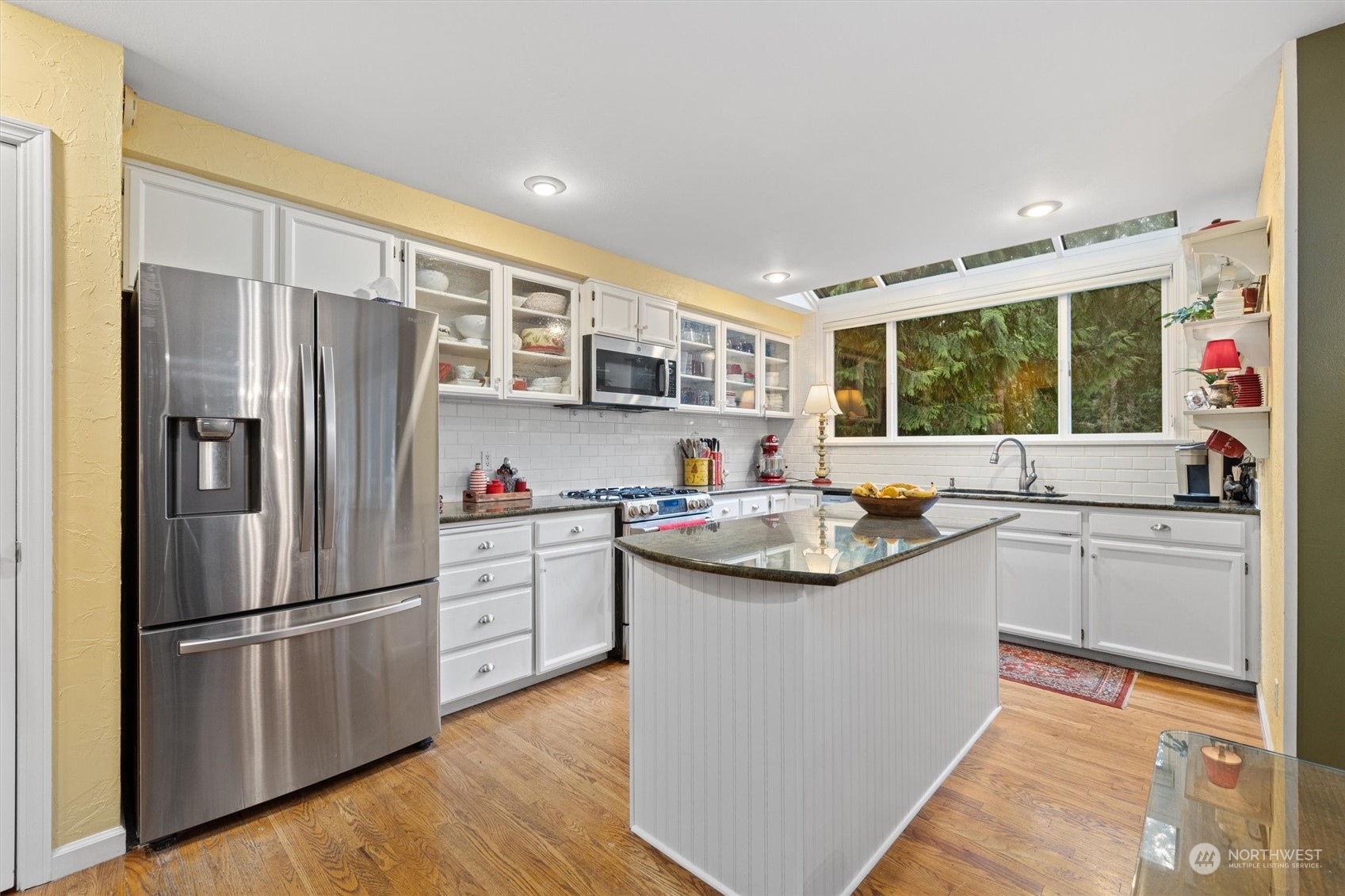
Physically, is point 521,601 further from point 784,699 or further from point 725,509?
point 784,699

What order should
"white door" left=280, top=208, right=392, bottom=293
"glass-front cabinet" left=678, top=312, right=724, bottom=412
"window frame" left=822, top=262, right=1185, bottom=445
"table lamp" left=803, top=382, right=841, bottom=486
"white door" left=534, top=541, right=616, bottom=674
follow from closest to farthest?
"white door" left=280, top=208, right=392, bottom=293 < "white door" left=534, top=541, right=616, bottom=674 < "window frame" left=822, top=262, right=1185, bottom=445 < "glass-front cabinet" left=678, top=312, right=724, bottom=412 < "table lamp" left=803, top=382, right=841, bottom=486

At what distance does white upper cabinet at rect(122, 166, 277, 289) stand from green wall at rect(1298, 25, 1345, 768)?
3551 millimetres

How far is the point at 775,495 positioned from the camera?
4547 millimetres

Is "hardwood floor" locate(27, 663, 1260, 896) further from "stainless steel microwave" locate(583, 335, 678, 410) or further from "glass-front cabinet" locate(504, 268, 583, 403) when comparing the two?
"stainless steel microwave" locate(583, 335, 678, 410)

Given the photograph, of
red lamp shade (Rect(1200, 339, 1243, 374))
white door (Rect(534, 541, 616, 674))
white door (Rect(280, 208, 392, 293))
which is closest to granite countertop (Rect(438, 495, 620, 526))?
white door (Rect(534, 541, 616, 674))

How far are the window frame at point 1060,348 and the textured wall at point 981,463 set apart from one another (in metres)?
0.05

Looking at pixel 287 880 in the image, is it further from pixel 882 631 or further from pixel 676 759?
pixel 882 631

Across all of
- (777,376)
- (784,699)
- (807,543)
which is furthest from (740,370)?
(784,699)

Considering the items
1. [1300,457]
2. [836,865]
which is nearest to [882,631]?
[836,865]

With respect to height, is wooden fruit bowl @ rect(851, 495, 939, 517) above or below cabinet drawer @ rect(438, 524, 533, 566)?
above

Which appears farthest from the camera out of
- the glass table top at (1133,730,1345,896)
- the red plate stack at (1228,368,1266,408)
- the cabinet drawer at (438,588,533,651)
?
the cabinet drawer at (438,588,533,651)

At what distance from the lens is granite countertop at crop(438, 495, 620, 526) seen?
2758 millimetres

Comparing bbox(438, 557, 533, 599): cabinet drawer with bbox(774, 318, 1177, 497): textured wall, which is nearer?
bbox(438, 557, 533, 599): cabinet drawer

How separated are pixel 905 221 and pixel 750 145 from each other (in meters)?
1.20
